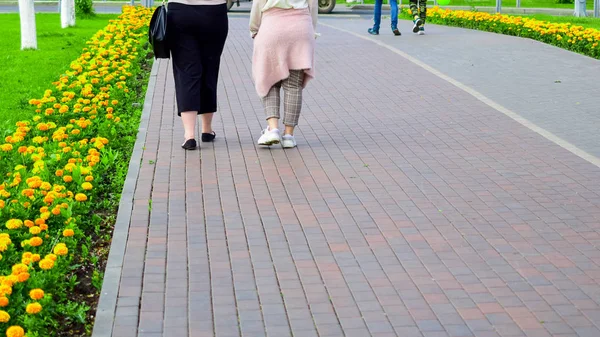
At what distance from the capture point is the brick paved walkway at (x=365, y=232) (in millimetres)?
4945

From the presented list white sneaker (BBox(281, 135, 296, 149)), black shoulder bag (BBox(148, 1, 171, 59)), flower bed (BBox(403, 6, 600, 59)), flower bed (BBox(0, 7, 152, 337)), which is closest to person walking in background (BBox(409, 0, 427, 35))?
flower bed (BBox(403, 6, 600, 59))

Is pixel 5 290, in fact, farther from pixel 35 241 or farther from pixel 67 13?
pixel 67 13

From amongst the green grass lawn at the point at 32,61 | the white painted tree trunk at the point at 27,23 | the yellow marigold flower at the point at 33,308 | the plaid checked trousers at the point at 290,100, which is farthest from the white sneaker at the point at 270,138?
the white painted tree trunk at the point at 27,23

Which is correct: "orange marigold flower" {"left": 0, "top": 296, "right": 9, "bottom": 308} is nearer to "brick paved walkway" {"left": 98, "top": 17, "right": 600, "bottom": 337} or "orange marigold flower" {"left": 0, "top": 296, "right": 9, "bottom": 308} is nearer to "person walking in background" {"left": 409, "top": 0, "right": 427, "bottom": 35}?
"brick paved walkway" {"left": 98, "top": 17, "right": 600, "bottom": 337}

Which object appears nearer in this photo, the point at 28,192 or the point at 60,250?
the point at 60,250

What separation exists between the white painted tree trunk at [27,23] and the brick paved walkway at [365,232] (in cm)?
593

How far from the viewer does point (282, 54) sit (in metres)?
8.56

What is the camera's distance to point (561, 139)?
9.15 meters

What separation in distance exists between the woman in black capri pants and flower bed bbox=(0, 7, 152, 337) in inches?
25.2

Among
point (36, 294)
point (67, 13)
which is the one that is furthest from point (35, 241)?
point (67, 13)

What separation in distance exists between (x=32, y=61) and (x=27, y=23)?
55.9 inches

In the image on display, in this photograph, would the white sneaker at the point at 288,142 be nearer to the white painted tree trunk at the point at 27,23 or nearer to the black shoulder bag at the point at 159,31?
the black shoulder bag at the point at 159,31

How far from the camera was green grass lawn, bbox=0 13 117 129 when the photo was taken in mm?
10875

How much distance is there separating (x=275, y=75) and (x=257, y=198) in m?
1.81
